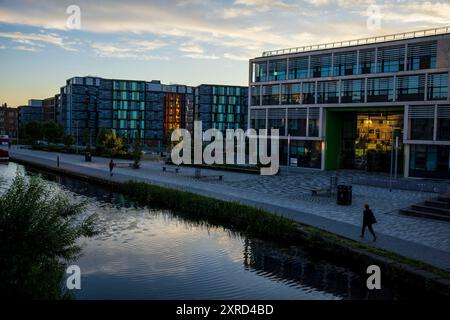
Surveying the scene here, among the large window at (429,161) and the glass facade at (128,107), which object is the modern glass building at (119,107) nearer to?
the glass facade at (128,107)

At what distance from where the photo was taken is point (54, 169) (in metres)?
46.9

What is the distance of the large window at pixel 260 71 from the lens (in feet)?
192

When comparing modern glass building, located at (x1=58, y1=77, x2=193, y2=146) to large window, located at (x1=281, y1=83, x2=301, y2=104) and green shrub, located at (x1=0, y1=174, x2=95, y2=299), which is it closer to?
large window, located at (x1=281, y1=83, x2=301, y2=104)

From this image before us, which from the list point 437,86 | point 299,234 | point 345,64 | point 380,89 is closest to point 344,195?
point 299,234

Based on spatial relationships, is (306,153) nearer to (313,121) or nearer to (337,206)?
(313,121)

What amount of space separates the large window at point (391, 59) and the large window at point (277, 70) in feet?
40.8

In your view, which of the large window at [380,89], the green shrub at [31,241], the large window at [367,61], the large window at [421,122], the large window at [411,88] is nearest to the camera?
the green shrub at [31,241]

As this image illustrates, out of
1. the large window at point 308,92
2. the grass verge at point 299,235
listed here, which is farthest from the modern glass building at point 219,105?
the grass verge at point 299,235

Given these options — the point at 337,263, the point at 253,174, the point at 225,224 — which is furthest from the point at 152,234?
the point at 253,174

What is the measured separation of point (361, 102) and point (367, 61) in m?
4.34

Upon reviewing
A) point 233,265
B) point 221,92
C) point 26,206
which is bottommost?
point 233,265

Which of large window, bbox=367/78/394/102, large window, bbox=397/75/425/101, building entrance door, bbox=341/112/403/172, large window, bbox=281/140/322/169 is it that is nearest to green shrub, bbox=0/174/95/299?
large window, bbox=397/75/425/101
